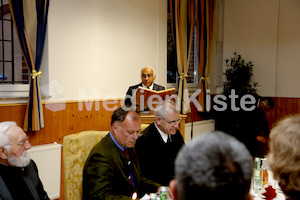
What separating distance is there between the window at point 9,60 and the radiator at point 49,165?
27.6 inches

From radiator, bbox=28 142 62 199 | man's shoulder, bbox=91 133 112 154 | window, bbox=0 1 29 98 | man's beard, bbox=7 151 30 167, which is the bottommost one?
radiator, bbox=28 142 62 199

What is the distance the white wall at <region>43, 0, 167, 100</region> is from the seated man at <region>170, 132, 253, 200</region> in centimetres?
352

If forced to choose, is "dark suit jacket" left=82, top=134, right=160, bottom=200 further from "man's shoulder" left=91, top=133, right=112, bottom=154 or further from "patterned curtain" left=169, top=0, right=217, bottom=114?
"patterned curtain" left=169, top=0, right=217, bottom=114

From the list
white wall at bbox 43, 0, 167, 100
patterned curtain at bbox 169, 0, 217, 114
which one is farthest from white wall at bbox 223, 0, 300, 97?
white wall at bbox 43, 0, 167, 100

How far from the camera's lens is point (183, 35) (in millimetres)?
6102

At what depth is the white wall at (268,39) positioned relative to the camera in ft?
20.3

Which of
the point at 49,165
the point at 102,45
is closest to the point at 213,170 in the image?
the point at 49,165

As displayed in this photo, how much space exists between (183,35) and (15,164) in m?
4.60

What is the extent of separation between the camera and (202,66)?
6.58 metres

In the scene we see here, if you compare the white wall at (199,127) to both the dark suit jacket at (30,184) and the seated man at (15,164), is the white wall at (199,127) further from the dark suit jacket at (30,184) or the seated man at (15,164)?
the seated man at (15,164)

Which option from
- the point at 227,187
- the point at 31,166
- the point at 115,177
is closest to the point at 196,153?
the point at 227,187

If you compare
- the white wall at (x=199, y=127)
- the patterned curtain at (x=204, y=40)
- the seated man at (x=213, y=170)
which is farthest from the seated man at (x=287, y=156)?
the patterned curtain at (x=204, y=40)

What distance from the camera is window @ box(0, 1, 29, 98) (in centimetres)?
375

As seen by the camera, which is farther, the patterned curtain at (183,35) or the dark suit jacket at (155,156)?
the patterned curtain at (183,35)
